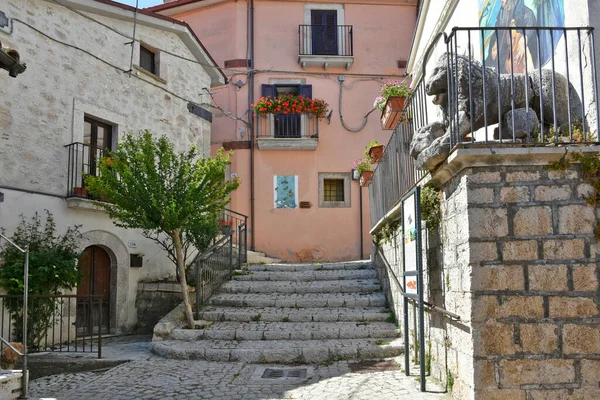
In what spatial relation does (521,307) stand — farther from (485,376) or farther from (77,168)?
(77,168)

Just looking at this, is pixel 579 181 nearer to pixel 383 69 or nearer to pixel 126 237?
pixel 126 237

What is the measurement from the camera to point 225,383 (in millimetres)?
5957

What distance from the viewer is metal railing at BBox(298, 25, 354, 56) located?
15.9m

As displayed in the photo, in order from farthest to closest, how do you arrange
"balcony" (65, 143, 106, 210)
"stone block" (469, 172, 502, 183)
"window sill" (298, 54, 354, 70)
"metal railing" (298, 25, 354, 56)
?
1. "metal railing" (298, 25, 354, 56)
2. "window sill" (298, 54, 354, 70)
3. "balcony" (65, 143, 106, 210)
4. "stone block" (469, 172, 502, 183)

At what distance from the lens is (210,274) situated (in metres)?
Answer: 9.70

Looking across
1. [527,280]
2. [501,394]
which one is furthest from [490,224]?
[501,394]

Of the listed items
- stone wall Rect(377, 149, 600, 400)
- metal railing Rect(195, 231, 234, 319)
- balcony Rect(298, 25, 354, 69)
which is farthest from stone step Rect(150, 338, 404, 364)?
balcony Rect(298, 25, 354, 69)

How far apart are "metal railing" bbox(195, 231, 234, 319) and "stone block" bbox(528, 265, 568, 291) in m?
5.78

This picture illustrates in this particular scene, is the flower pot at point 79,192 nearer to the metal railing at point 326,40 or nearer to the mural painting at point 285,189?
the mural painting at point 285,189

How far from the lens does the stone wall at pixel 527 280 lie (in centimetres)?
420

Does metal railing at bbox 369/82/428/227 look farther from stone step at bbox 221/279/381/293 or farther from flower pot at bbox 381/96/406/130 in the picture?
stone step at bbox 221/279/381/293

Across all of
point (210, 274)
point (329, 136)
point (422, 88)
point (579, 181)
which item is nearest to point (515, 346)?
point (579, 181)

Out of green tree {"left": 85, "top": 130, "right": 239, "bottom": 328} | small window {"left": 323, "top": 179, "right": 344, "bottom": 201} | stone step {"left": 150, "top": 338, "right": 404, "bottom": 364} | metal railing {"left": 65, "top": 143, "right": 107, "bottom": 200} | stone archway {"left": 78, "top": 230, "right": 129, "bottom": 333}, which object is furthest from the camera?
small window {"left": 323, "top": 179, "right": 344, "bottom": 201}

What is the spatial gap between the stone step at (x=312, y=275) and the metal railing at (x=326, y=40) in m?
7.41
